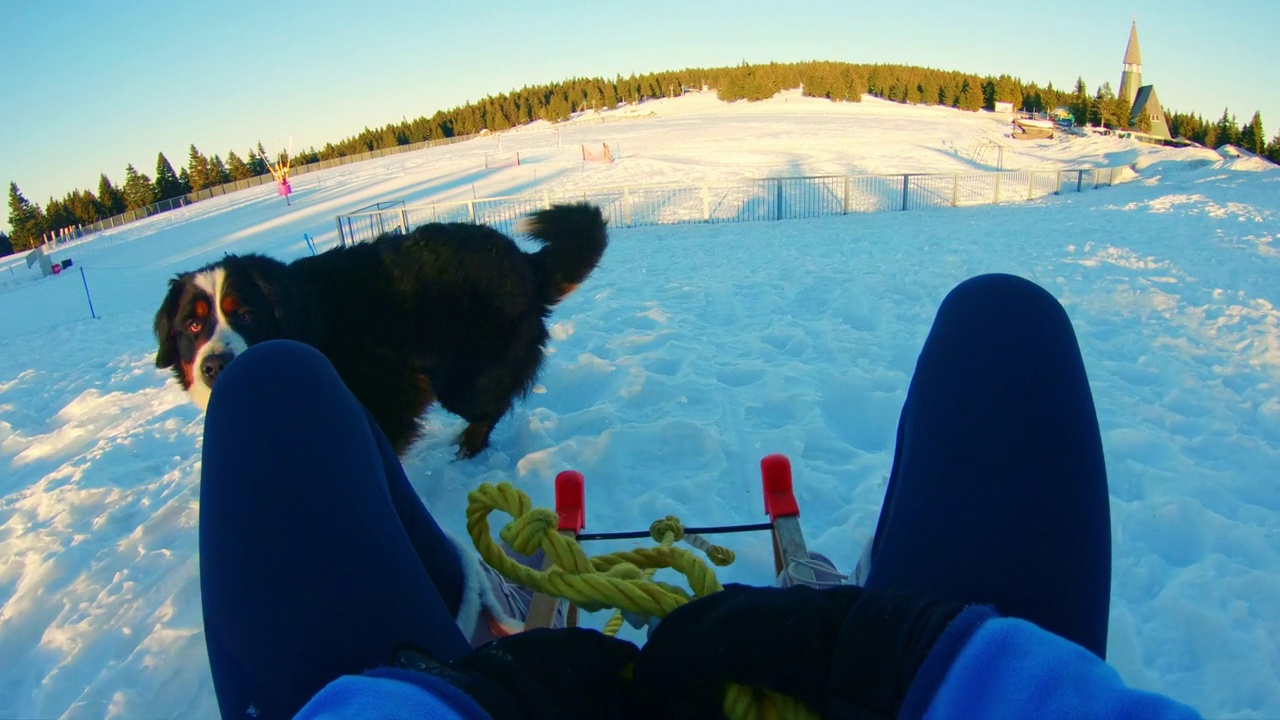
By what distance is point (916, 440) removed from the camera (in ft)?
4.40

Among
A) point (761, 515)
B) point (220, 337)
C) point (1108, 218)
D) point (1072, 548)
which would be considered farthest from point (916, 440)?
point (1108, 218)

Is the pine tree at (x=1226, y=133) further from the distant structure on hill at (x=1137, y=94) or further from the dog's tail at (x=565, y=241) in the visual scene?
the dog's tail at (x=565, y=241)

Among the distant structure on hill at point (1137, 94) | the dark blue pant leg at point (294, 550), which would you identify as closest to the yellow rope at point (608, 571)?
the dark blue pant leg at point (294, 550)

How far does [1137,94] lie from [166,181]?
75.1 m

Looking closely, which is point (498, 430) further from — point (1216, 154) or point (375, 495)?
point (1216, 154)

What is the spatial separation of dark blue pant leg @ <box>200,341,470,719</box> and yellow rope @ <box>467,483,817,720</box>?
0.80 feet

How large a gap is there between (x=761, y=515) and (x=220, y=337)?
7.51ft

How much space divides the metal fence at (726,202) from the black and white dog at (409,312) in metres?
11.3

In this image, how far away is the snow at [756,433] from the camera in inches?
77.3

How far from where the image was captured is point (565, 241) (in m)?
3.44

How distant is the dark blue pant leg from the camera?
1089 millimetres

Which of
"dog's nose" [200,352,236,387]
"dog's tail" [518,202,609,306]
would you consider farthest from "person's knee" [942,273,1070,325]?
"dog's nose" [200,352,236,387]

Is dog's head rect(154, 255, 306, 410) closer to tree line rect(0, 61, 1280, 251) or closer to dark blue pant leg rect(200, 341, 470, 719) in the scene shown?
dark blue pant leg rect(200, 341, 470, 719)

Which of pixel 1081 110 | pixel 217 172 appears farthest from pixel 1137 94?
pixel 217 172
